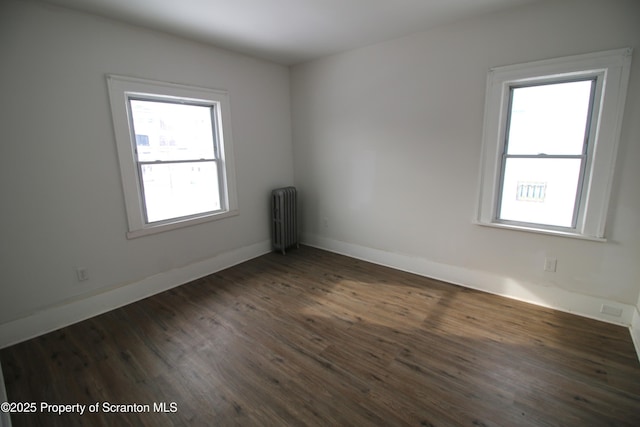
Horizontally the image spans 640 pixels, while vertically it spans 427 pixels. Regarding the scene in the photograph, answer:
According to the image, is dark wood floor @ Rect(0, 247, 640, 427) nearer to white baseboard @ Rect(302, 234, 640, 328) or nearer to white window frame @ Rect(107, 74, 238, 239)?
white baseboard @ Rect(302, 234, 640, 328)

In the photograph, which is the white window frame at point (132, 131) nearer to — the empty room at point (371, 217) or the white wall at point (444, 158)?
the empty room at point (371, 217)

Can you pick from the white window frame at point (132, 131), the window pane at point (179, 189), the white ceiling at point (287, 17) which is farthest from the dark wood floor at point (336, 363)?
the white ceiling at point (287, 17)

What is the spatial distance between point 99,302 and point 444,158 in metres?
3.76

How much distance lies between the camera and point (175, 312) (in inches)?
108

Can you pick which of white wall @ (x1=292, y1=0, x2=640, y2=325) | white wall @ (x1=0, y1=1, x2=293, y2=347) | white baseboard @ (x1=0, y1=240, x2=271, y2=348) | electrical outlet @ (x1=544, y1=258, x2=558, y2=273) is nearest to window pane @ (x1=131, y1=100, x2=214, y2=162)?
white wall @ (x1=0, y1=1, x2=293, y2=347)

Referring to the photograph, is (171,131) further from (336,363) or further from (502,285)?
(502,285)

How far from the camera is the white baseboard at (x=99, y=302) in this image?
2.32 metres

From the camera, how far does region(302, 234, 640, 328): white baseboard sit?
2.50 m

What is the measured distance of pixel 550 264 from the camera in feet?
8.70

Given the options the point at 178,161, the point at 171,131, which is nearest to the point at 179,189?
the point at 178,161

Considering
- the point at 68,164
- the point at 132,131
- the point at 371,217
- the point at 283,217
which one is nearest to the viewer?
the point at 68,164

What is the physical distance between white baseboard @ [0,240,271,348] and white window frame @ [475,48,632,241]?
3307 millimetres

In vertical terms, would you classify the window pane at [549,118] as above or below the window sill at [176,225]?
above

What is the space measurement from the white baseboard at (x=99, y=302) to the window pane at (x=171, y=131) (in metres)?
1.29
